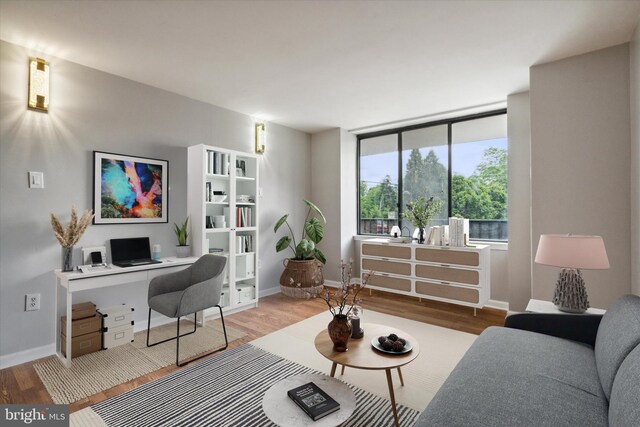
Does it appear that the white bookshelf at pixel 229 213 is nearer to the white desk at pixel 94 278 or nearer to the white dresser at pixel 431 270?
the white desk at pixel 94 278

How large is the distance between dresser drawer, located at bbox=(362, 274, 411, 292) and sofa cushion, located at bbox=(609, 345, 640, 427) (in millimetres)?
3140

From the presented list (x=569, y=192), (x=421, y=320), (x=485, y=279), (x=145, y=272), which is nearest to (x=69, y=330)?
(x=145, y=272)

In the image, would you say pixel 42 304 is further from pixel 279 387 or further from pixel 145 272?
pixel 279 387

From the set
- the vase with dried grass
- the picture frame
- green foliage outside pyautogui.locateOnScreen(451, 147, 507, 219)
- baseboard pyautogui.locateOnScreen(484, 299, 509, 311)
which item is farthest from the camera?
green foliage outside pyautogui.locateOnScreen(451, 147, 507, 219)

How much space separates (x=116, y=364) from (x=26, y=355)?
31.6 inches

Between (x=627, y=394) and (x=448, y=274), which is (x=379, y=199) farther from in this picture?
(x=627, y=394)

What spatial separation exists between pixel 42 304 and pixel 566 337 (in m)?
3.99

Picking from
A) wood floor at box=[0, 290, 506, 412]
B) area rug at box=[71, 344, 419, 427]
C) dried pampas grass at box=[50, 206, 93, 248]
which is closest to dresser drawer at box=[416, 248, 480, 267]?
wood floor at box=[0, 290, 506, 412]

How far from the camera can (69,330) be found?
98.7 inches

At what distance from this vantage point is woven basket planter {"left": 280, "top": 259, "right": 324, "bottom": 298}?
14.5 ft

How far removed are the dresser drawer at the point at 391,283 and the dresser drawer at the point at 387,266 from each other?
96 mm

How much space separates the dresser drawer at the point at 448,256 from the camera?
3.79 m

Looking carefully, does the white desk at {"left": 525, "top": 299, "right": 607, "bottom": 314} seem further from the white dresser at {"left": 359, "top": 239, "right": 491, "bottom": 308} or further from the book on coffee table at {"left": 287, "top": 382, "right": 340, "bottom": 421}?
the book on coffee table at {"left": 287, "top": 382, "right": 340, "bottom": 421}

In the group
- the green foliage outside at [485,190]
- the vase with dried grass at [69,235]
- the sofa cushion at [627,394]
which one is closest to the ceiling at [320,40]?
the green foliage outside at [485,190]
